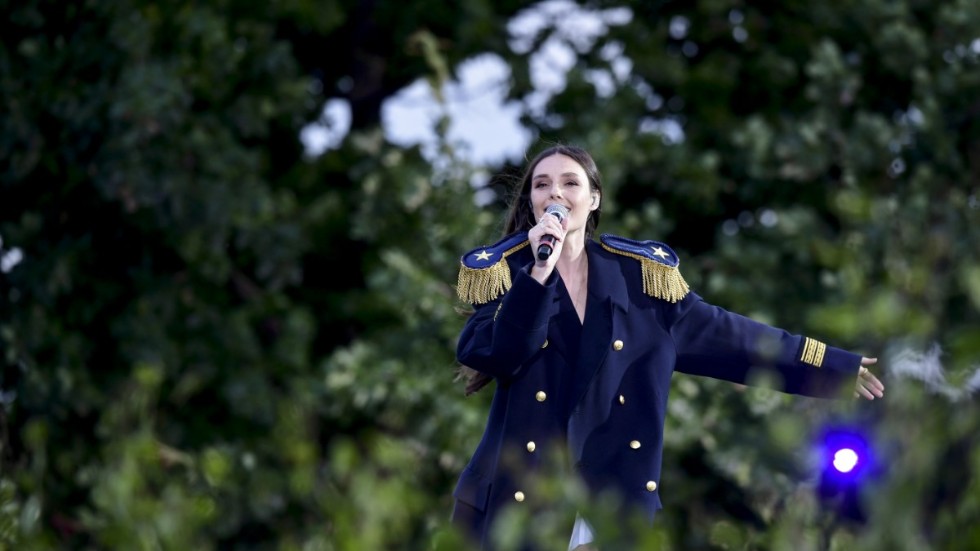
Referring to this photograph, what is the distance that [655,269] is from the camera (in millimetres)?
4934

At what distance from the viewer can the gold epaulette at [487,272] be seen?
4770mm

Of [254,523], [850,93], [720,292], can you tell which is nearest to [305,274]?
[254,523]

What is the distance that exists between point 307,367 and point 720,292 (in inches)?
134

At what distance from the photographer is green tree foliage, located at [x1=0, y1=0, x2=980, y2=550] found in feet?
38.1

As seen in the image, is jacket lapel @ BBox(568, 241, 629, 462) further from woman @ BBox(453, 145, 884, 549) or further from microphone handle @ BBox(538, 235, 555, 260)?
microphone handle @ BBox(538, 235, 555, 260)

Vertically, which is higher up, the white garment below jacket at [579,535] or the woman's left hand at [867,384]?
the woman's left hand at [867,384]

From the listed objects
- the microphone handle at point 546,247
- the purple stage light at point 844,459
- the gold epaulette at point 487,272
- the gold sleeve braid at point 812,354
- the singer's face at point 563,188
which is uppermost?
the microphone handle at point 546,247

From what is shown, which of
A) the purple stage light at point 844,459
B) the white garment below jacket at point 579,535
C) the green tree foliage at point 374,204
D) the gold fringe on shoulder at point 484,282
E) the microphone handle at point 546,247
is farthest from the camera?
the green tree foliage at point 374,204

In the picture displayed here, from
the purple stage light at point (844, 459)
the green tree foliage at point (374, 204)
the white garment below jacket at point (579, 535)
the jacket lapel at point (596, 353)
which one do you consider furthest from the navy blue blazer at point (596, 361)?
the green tree foliage at point (374, 204)

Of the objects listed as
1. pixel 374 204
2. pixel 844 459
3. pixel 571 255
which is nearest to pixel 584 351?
pixel 571 255

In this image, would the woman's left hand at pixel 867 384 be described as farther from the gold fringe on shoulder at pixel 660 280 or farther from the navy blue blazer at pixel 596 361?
the gold fringe on shoulder at pixel 660 280

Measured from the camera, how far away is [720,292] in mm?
11875

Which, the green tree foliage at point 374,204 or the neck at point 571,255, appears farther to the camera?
the green tree foliage at point 374,204

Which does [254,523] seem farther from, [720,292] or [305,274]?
[720,292]
